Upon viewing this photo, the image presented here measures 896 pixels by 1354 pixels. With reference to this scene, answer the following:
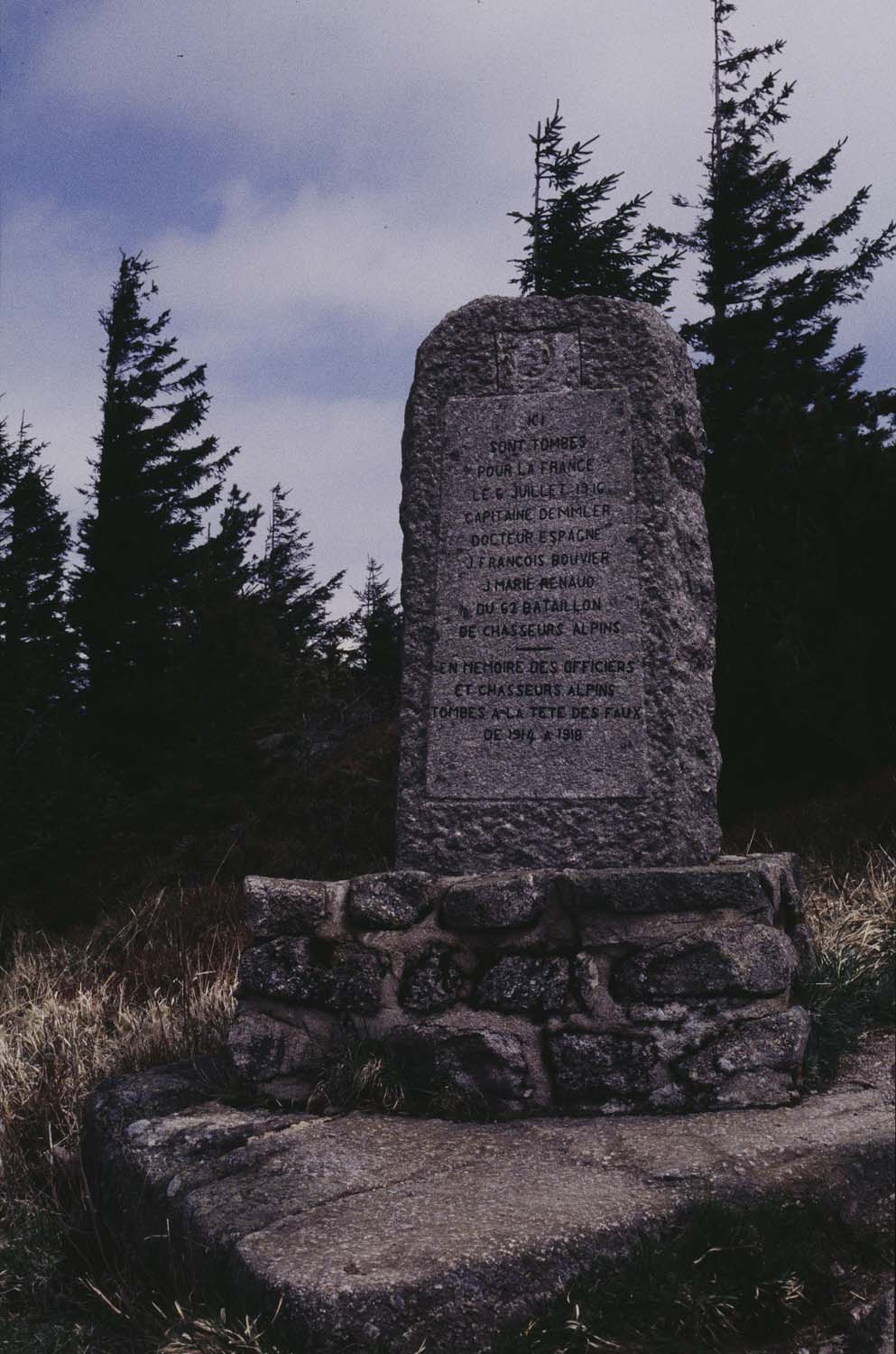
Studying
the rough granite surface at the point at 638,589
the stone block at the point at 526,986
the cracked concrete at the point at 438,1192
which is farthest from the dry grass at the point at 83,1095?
the rough granite surface at the point at 638,589

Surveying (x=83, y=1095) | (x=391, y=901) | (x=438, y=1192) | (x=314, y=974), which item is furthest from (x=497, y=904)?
(x=83, y=1095)

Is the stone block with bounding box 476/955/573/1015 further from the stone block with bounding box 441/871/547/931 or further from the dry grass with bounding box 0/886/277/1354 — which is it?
the dry grass with bounding box 0/886/277/1354

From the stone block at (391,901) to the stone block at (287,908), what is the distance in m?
0.12

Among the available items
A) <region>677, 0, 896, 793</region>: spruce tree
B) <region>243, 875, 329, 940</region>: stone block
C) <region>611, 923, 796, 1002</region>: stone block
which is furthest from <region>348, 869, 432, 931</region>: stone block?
<region>677, 0, 896, 793</region>: spruce tree

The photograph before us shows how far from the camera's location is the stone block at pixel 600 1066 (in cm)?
372

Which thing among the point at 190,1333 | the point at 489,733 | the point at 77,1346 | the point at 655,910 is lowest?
the point at 77,1346

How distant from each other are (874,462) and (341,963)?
5719 mm

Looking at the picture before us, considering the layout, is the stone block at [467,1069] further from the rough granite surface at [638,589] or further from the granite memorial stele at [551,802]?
the rough granite surface at [638,589]

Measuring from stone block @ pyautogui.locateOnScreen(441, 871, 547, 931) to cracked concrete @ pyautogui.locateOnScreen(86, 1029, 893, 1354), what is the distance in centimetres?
59

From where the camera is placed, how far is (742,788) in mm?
8758

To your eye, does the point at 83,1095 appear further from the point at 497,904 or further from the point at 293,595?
the point at 293,595

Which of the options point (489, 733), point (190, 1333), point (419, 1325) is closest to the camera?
point (419, 1325)

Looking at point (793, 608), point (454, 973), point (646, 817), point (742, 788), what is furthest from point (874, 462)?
point (454, 973)

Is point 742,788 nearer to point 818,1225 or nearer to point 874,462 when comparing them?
point 874,462
